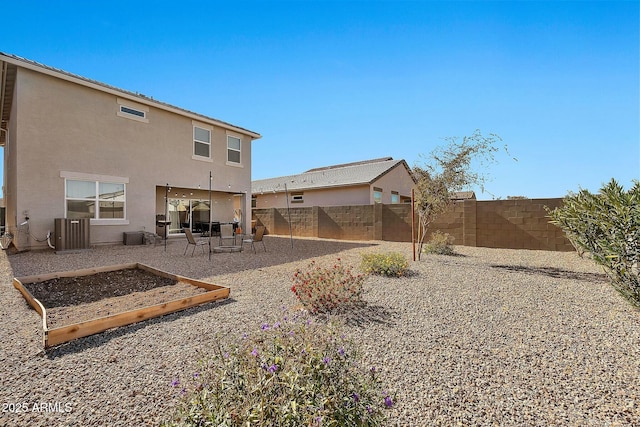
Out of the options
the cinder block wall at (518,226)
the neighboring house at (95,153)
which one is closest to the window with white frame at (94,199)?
the neighboring house at (95,153)

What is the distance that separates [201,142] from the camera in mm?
13570

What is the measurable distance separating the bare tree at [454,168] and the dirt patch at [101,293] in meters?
6.61

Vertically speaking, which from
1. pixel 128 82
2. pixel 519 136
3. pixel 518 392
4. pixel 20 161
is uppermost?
pixel 128 82

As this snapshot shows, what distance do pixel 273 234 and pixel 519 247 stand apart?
12813mm

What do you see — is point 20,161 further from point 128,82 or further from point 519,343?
point 519,343

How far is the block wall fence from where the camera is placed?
10328 mm

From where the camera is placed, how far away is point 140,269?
21.3 feet

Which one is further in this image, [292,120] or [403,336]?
[292,120]

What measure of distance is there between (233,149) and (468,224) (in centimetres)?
1180

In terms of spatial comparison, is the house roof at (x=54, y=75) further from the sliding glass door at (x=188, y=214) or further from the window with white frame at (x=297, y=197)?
the window with white frame at (x=297, y=197)

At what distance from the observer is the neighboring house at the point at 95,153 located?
29.4 feet

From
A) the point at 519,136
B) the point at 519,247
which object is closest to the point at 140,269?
the point at 519,136

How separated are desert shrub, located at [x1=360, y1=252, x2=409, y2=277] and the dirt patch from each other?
355 cm

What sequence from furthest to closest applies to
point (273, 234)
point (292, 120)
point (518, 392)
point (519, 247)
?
point (273, 234) → point (292, 120) → point (519, 247) → point (518, 392)
